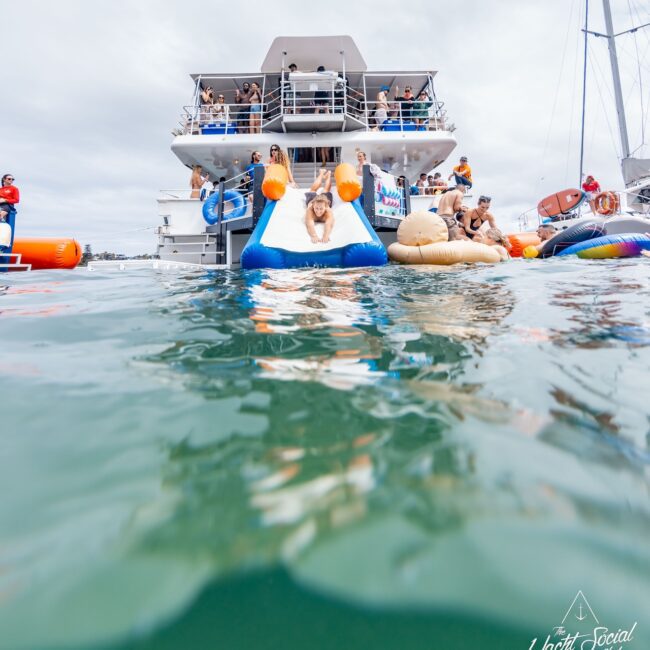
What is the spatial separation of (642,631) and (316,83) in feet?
37.6

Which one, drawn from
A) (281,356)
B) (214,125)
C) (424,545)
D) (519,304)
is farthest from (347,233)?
(214,125)

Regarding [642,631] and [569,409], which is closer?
[642,631]

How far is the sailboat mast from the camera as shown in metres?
16.0

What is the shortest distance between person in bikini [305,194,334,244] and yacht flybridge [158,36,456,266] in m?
1.28

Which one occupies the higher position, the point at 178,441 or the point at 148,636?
the point at 178,441

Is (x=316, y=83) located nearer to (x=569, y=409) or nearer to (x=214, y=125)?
(x=214, y=125)

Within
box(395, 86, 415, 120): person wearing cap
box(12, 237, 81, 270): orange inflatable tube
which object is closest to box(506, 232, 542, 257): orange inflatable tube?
box(395, 86, 415, 120): person wearing cap

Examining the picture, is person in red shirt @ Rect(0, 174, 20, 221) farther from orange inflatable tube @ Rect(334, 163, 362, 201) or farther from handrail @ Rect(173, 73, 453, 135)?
orange inflatable tube @ Rect(334, 163, 362, 201)

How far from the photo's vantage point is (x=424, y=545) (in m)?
0.56

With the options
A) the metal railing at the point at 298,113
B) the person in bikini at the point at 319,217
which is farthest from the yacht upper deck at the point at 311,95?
the person in bikini at the point at 319,217

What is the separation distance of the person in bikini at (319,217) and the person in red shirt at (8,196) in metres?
4.74

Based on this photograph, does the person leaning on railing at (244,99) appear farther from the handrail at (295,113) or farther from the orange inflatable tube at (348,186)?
the orange inflatable tube at (348,186)

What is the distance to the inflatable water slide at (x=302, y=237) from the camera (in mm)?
4793

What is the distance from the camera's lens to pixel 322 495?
65cm
